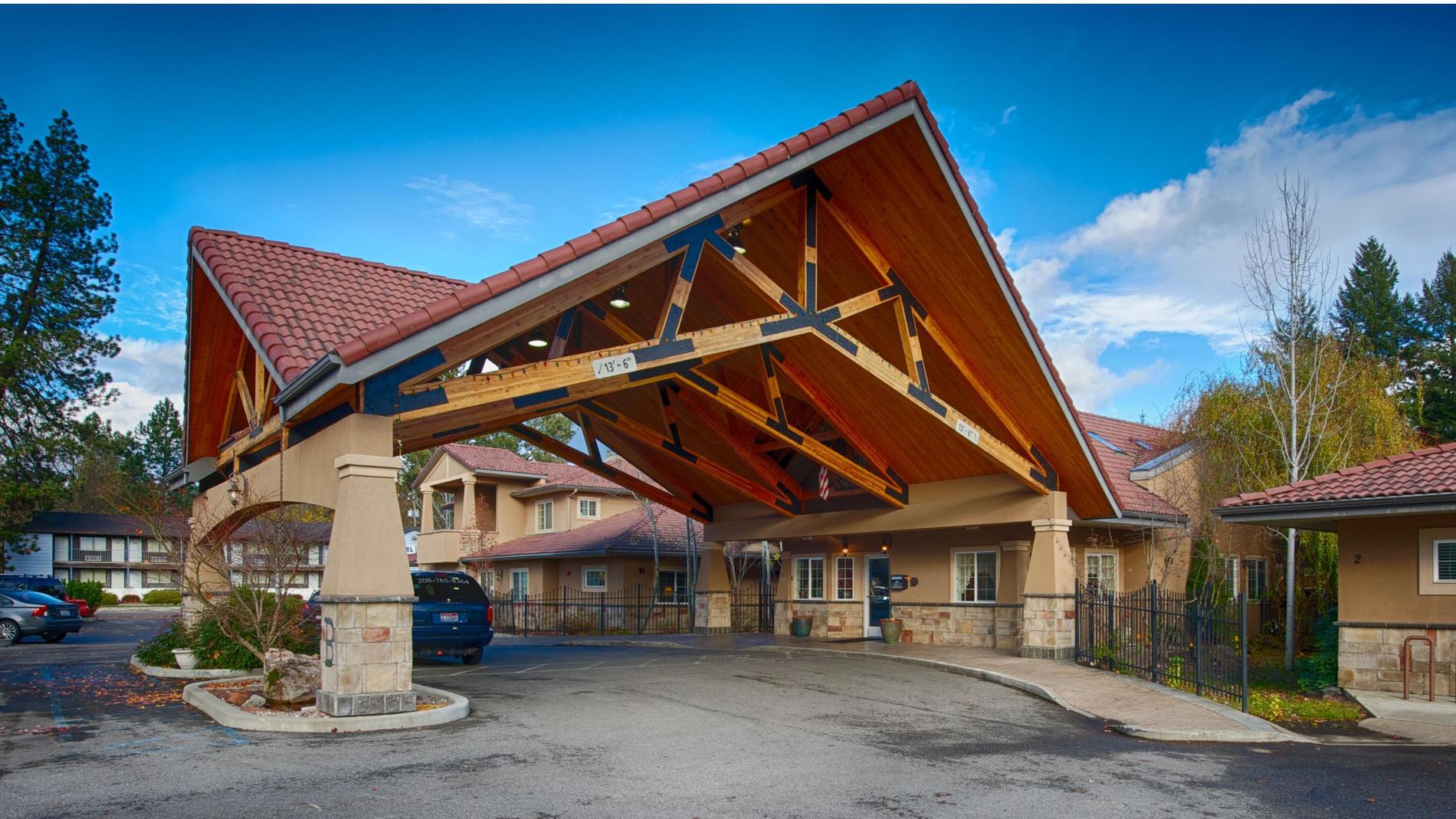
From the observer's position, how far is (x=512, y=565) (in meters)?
36.7

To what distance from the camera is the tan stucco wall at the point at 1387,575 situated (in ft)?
44.0

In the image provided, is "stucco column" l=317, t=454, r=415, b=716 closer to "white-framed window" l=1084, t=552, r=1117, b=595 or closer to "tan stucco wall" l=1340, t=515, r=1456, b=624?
"tan stucco wall" l=1340, t=515, r=1456, b=624

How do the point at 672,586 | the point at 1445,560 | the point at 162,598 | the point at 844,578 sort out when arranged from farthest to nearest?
the point at 162,598
the point at 672,586
the point at 844,578
the point at 1445,560

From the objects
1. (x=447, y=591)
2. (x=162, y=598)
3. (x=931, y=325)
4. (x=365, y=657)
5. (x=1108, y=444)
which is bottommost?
(x=162, y=598)

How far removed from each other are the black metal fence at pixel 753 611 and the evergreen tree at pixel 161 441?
51505 mm

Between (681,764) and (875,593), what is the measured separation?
16.9m

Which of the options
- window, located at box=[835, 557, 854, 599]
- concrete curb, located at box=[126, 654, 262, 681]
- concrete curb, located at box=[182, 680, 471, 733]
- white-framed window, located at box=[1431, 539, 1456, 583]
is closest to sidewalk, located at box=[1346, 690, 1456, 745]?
white-framed window, located at box=[1431, 539, 1456, 583]

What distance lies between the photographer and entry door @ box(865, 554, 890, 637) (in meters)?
24.4

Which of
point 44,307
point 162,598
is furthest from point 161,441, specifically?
point 44,307

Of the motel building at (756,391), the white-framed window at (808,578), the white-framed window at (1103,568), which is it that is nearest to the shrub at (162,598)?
the motel building at (756,391)

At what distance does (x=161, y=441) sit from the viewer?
6775 cm

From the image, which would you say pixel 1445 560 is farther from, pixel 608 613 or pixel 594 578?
pixel 594 578

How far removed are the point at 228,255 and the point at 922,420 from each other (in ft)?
37.9

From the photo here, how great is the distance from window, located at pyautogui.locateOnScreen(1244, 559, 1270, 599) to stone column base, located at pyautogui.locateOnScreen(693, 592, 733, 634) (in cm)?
1280
